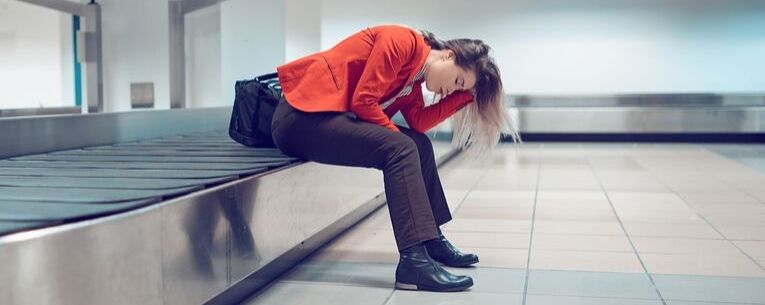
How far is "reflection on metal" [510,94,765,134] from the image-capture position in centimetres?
909

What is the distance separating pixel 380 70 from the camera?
97.8 inches

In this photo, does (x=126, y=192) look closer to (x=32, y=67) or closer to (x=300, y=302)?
(x=300, y=302)

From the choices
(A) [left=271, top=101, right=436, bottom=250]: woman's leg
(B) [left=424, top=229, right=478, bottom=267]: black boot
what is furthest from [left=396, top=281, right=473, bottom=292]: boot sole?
(B) [left=424, top=229, right=478, bottom=267]: black boot

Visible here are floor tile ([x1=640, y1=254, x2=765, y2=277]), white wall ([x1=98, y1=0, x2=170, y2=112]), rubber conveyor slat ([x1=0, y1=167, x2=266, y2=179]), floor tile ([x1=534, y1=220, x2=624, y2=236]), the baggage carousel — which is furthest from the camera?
white wall ([x1=98, y1=0, x2=170, y2=112])

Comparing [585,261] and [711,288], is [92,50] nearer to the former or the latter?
[585,261]

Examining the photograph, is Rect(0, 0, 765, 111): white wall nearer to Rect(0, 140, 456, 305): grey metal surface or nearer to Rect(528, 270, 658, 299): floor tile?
Rect(0, 140, 456, 305): grey metal surface

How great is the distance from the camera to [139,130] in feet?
12.8

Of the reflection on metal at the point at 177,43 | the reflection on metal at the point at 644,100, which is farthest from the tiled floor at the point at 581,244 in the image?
the reflection on metal at the point at 644,100

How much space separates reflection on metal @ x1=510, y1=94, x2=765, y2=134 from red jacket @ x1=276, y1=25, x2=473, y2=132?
23.3 ft

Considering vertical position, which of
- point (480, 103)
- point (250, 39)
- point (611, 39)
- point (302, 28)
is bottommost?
point (480, 103)

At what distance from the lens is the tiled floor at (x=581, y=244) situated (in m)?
2.48

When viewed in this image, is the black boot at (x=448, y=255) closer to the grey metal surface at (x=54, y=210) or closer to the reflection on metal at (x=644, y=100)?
the grey metal surface at (x=54, y=210)

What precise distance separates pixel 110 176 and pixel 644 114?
26.7ft

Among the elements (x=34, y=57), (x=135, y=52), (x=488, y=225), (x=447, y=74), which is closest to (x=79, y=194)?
(x=447, y=74)
